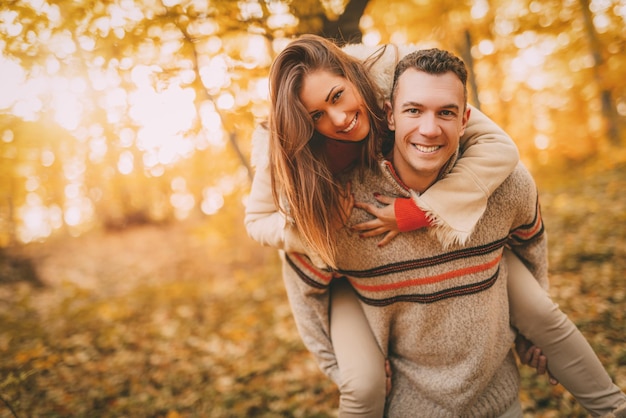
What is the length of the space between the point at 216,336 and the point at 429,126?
4.14 metres

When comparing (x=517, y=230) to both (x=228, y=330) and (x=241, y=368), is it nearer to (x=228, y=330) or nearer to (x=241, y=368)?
(x=241, y=368)

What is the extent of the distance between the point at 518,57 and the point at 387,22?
696 centimetres

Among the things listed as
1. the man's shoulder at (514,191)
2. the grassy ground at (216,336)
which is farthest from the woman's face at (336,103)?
the grassy ground at (216,336)

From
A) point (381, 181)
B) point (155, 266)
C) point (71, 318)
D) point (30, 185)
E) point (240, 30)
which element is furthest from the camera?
point (30, 185)

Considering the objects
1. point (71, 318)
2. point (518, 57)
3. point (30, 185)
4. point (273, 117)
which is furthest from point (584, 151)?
point (30, 185)

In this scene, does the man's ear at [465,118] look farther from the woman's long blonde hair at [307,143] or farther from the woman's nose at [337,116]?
the woman's nose at [337,116]

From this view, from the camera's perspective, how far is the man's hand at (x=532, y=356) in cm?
193

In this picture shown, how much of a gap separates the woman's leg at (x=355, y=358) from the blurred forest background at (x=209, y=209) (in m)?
1.53

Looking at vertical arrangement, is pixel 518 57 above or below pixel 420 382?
above

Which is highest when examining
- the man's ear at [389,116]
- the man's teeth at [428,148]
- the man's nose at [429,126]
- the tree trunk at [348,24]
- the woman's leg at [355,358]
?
the tree trunk at [348,24]

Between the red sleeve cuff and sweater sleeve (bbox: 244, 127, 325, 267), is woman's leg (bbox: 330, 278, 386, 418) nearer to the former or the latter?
sweater sleeve (bbox: 244, 127, 325, 267)

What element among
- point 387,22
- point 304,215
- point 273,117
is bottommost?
point 304,215

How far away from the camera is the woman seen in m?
1.65

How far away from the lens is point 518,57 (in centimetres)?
905
